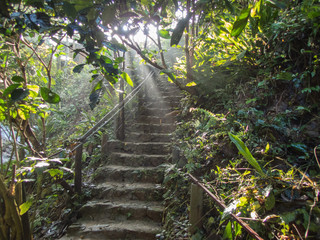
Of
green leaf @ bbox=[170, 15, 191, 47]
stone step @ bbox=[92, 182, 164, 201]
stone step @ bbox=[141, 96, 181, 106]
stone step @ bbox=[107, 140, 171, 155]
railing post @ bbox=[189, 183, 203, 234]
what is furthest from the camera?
→ stone step @ bbox=[141, 96, 181, 106]

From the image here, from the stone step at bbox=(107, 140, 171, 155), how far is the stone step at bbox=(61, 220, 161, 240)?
149 centimetres

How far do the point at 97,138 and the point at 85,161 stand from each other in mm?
667

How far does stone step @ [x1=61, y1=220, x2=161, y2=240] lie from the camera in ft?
8.37

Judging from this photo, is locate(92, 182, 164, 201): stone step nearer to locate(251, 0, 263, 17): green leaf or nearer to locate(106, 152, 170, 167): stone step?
locate(106, 152, 170, 167): stone step

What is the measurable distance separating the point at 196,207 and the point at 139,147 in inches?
90.7

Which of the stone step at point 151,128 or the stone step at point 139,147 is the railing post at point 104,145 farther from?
the stone step at point 151,128

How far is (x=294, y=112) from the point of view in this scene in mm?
2227

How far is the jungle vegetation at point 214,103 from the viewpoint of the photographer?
98 centimetres

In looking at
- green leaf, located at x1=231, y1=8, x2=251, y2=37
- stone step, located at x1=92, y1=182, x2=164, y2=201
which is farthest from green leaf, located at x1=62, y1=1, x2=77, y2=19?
stone step, located at x1=92, y1=182, x2=164, y2=201

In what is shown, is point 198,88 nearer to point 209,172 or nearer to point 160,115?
point 160,115

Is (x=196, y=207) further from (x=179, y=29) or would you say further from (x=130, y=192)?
(x=179, y=29)

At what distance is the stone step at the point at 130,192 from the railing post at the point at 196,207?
117 cm

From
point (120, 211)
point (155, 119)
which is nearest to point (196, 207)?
point (120, 211)

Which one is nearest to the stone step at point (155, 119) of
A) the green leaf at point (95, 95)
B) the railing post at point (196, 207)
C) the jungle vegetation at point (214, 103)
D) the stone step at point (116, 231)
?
the jungle vegetation at point (214, 103)
